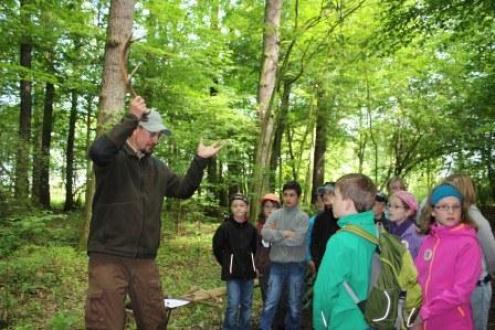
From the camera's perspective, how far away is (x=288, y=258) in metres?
6.41

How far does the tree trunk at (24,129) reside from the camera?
963 centimetres

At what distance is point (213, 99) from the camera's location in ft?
42.1

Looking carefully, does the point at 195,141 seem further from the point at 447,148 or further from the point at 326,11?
the point at 447,148

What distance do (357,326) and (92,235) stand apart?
208cm

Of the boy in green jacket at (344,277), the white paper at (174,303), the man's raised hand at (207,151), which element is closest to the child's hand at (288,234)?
the white paper at (174,303)

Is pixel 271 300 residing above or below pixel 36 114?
below

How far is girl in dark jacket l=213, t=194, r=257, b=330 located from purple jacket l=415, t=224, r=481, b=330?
107 inches

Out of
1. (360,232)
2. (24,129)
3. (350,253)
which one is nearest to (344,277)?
(350,253)

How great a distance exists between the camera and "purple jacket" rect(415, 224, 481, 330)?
3.67 m

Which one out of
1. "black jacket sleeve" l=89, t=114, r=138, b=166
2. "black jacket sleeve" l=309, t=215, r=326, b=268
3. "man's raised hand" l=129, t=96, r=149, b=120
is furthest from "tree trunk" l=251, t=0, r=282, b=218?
"black jacket sleeve" l=89, t=114, r=138, b=166

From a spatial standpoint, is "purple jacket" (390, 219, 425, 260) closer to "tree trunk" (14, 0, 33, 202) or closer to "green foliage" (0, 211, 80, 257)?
"green foliage" (0, 211, 80, 257)

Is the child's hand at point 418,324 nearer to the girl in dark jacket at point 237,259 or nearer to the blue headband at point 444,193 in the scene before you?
the blue headband at point 444,193

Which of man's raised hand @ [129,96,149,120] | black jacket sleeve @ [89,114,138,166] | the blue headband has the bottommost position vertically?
the blue headband

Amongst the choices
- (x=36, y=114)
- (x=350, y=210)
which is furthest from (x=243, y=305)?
(x=36, y=114)
